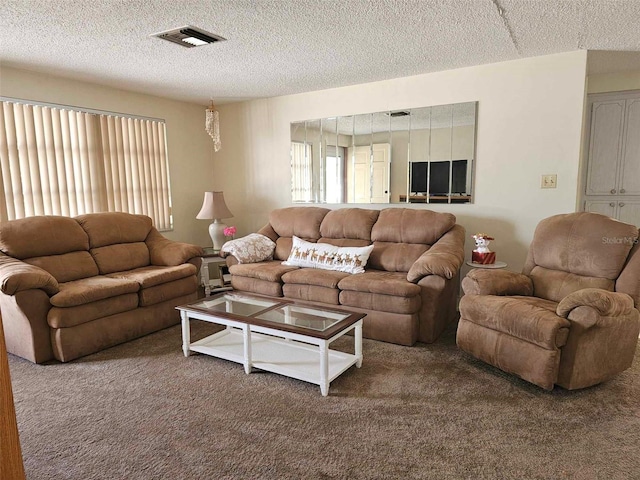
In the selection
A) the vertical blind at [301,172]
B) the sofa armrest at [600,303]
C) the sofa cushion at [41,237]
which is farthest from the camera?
the vertical blind at [301,172]

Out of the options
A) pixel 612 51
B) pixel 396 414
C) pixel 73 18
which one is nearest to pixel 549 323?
pixel 396 414

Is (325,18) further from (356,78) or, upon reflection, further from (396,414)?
(396,414)

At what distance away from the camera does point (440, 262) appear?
10.1 feet

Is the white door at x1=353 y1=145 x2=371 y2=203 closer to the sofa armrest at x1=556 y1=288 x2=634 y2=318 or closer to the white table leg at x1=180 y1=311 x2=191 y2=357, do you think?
the white table leg at x1=180 y1=311 x2=191 y2=357

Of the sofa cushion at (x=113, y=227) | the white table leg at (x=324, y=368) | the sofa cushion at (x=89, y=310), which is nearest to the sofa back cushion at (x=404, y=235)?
the white table leg at (x=324, y=368)

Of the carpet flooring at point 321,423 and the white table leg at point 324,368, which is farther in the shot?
the white table leg at point 324,368

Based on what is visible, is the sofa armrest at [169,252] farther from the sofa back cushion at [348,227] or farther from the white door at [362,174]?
the white door at [362,174]

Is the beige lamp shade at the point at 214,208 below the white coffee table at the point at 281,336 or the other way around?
the other way around

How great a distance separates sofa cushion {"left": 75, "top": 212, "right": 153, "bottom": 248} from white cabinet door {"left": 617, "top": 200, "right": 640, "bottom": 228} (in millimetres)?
4951

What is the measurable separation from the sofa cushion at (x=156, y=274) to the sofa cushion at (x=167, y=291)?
0.04 m

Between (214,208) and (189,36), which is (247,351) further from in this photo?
(214,208)

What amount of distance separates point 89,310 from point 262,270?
144cm

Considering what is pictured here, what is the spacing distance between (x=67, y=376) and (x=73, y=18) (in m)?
2.31

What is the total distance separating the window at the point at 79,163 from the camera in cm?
365
